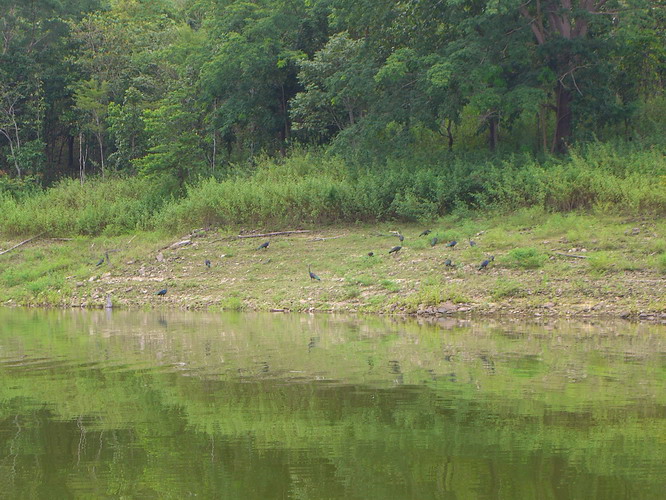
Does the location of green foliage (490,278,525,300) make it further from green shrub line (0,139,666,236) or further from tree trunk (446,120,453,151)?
tree trunk (446,120,453,151)

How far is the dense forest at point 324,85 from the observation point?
21391mm

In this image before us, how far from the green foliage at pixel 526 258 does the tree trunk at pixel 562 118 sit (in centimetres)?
808

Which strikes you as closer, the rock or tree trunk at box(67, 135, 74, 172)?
the rock

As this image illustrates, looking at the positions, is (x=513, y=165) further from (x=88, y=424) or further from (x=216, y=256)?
(x=88, y=424)

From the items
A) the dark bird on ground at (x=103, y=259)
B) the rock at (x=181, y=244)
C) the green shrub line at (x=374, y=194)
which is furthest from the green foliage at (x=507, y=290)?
the dark bird on ground at (x=103, y=259)

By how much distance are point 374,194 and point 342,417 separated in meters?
14.4

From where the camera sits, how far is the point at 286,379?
8109mm

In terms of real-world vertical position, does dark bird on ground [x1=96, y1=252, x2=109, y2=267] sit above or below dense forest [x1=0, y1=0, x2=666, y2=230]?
below

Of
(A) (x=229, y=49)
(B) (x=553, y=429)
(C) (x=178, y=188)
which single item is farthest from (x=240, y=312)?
(A) (x=229, y=49)

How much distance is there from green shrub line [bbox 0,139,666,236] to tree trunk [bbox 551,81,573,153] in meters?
1.49

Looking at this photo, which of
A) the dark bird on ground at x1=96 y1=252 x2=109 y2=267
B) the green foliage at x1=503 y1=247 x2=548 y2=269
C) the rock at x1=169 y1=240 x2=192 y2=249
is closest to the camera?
the green foliage at x1=503 y1=247 x2=548 y2=269

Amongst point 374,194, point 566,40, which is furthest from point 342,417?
point 566,40

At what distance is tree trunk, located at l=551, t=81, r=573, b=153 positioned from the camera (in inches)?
879

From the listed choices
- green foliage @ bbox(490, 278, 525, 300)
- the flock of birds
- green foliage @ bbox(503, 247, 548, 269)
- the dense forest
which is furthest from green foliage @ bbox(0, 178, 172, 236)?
green foliage @ bbox(490, 278, 525, 300)
